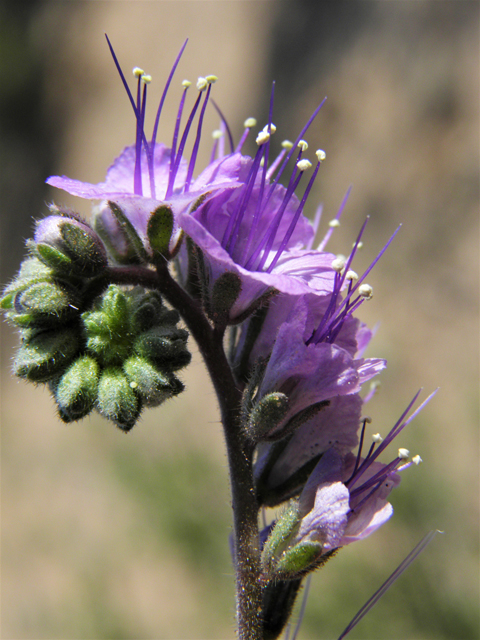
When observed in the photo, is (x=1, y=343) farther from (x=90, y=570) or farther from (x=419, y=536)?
(x=419, y=536)

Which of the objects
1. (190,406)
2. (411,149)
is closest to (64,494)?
(190,406)

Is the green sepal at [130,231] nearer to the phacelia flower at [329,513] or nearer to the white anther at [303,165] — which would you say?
the white anther at [303,165]

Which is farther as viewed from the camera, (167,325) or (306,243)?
(306,243)

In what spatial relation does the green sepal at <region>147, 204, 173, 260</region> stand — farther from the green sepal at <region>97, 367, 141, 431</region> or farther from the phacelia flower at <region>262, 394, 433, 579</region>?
the phacelia flower at <region>262, 394, 433, 579</region>

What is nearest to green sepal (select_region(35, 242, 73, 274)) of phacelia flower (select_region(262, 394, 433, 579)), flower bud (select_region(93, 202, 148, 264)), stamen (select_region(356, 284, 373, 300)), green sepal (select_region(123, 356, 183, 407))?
flower bud (select_region(93, 202, 148, 264))

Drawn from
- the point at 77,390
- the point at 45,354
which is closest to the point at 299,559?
the point at 77,390

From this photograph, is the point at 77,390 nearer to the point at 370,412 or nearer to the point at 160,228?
the point at 160,228
